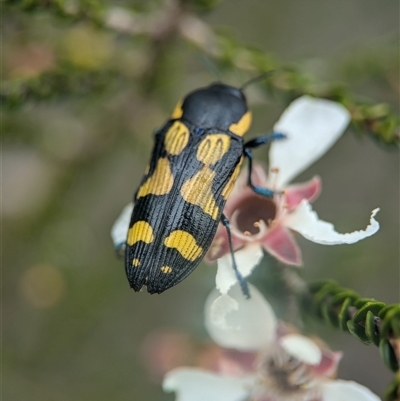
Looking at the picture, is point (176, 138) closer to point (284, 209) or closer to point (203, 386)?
point (284, 209)

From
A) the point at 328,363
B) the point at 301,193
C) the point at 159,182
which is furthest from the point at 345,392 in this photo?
the point at 159,182

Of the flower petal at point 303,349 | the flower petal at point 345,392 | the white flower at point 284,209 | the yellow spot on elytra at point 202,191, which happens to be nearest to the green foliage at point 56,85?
the white flower at point 284,209

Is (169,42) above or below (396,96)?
below

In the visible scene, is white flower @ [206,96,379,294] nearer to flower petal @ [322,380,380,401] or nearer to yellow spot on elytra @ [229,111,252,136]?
yellow spot on elytra @ [229,111,252,136]

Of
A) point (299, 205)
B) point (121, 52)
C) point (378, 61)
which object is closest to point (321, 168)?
point (378, 61)

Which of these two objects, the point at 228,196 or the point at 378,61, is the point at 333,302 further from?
the point at 378,61

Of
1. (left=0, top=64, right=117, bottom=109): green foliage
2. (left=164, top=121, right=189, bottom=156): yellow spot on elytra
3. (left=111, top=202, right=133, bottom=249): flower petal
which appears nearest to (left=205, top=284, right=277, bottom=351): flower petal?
(left=111, top=202, right=133, bottom=249): flower petal
